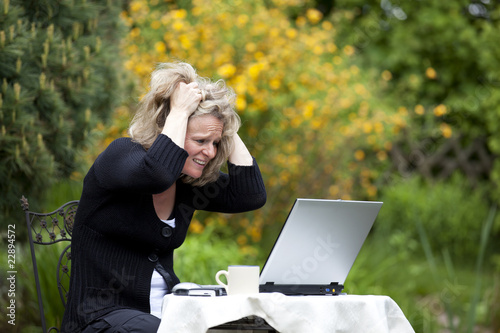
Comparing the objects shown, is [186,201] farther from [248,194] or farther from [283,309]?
[283,309]

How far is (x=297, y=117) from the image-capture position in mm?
5730

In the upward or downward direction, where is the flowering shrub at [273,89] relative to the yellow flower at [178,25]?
downward

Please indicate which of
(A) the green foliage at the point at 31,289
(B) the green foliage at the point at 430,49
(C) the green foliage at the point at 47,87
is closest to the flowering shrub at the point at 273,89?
(C) the green foliage at the point at 47,87

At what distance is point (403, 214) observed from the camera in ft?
28.1

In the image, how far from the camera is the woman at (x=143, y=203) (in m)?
2.31

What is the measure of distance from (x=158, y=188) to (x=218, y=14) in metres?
3.81

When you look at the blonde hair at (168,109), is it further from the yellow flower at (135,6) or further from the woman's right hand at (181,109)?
the yellow flower at (135,6)

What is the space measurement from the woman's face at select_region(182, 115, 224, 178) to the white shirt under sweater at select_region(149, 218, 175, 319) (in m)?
0.40

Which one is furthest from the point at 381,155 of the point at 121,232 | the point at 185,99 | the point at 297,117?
the point at 121,232

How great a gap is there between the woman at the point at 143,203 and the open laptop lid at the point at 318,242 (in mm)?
461

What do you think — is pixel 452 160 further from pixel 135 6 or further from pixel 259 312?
pixel 259 312

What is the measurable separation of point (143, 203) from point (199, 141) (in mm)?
313

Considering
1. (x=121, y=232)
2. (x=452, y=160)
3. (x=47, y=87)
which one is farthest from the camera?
(x=452, y=160)

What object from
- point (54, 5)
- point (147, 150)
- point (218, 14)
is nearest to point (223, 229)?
point (218, 14)
